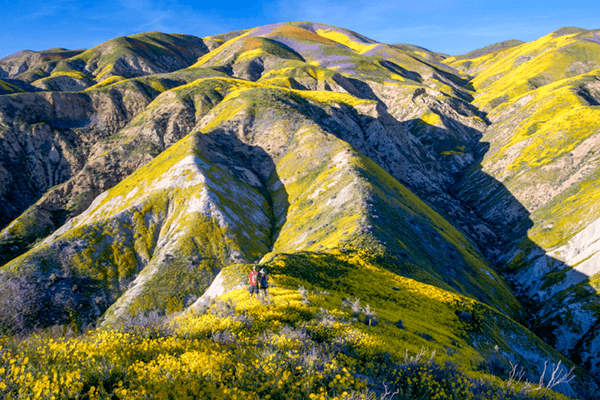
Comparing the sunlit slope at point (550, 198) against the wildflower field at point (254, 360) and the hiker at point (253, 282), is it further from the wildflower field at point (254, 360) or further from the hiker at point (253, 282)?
the hiker at point (253, 282)

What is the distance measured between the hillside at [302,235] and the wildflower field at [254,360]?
0.08 metres

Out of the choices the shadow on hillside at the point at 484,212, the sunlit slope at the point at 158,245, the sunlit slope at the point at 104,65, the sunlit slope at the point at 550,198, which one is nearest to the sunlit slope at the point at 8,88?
the sunlit slope at the point at 104,65

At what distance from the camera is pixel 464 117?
127812 millimetres

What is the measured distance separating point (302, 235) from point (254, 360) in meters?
35.2

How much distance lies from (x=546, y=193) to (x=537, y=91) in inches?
2853

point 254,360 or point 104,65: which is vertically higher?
point 104,65

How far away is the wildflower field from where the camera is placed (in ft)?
23.2

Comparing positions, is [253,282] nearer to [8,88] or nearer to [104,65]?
[8,88]

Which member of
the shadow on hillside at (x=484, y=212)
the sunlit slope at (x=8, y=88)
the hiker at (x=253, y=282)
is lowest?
the shadow on hillside at (x=484, y=212)

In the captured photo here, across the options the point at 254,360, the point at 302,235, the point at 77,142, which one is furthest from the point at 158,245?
the point at 77,142

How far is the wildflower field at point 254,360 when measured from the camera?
7070mm

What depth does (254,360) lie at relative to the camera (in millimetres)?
8422

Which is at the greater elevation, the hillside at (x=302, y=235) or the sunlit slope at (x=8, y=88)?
the sunlit slope at (x=8, y=88)

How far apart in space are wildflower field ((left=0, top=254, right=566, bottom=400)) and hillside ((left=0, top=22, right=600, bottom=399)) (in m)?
0.08
